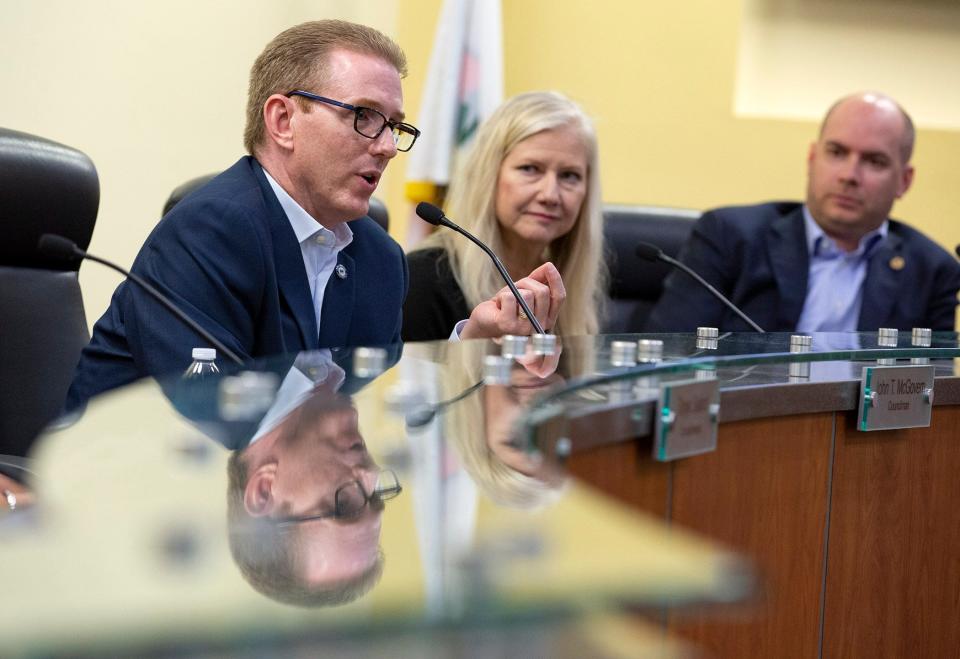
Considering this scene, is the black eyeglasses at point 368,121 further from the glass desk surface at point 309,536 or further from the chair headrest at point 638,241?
the chair headrest at point 638,241

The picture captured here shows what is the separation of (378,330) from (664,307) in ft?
3.94

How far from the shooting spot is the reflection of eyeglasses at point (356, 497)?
670mm

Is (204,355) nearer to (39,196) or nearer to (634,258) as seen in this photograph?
(39,196)

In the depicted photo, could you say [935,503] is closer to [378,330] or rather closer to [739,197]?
[378,330]

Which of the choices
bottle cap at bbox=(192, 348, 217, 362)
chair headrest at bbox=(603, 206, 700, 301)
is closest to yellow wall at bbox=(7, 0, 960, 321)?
chair headrest at bbox=(603, 206, 700, 301)

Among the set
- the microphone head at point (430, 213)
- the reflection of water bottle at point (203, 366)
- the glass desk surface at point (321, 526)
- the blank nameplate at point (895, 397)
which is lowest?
the blank nameplate at point (895, 397)

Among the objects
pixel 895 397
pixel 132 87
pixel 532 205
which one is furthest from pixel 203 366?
pixel 132 87

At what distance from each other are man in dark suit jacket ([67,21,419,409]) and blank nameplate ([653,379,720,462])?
690mm

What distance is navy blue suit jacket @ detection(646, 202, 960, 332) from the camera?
304 cm

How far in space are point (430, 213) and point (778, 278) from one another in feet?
4.55

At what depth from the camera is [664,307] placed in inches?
120

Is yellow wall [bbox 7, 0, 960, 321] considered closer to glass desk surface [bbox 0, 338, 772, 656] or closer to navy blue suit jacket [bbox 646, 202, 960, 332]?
navy blue suit jacket [bbox 646, 202, 960, 332]

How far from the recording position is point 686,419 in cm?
127

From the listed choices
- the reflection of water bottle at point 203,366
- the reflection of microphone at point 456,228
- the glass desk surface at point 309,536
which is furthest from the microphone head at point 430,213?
the glass desk surface at point 309,536
